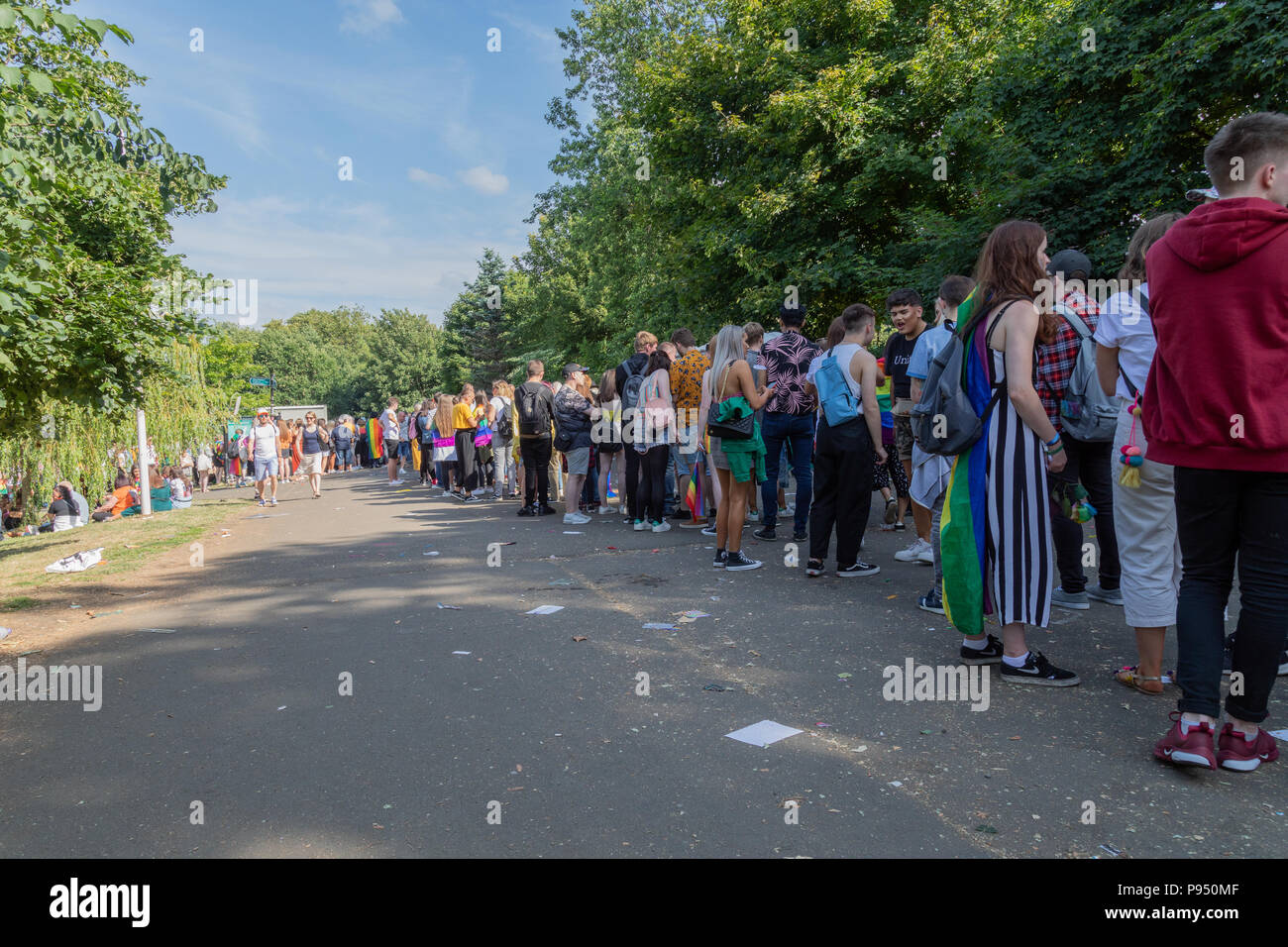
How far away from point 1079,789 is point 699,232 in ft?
73.2

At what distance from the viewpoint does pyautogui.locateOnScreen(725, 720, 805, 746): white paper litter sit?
3818 millimetres

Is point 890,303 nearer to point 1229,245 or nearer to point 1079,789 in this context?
point 1229,245

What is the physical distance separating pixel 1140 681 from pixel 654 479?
6.41 meters

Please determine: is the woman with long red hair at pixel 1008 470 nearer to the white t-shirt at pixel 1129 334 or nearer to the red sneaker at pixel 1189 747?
the white t-shirt at pixel 1129 334

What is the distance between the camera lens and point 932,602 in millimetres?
6016

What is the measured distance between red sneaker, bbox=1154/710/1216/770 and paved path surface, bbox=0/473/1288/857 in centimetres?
7

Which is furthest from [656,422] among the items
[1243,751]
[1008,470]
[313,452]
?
[313,452]

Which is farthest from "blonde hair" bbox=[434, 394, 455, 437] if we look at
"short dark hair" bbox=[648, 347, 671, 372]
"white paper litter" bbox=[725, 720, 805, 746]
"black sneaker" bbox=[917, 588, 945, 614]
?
"white paper litter" bbox=[725, 720, 805, 746]

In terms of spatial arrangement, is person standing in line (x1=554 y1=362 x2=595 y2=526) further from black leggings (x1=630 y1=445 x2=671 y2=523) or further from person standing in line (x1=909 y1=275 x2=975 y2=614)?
person standing in line (x1=909 y1=275 x2=975 y2=614)

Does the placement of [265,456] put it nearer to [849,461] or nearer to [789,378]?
[789,378]

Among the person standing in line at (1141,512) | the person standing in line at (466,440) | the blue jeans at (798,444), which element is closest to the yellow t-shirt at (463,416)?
the person standing in line at (466,440)

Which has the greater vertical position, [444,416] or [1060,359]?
[1060,359]

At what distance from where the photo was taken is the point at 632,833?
9.82 ft
